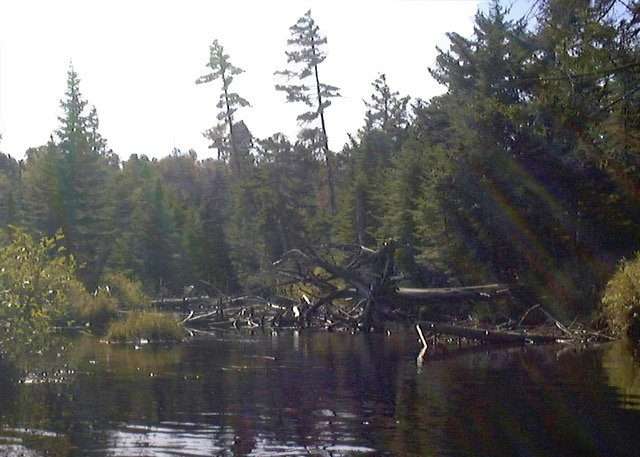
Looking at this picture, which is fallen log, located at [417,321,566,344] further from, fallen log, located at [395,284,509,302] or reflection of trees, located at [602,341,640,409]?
fallen log, located at [395,284,509,302]

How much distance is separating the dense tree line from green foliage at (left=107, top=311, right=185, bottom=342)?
749 cm

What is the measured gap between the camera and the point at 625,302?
26.3m

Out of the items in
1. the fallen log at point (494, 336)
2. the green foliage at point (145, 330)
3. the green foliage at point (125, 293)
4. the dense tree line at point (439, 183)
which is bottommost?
the fallen log at point (494, 336)

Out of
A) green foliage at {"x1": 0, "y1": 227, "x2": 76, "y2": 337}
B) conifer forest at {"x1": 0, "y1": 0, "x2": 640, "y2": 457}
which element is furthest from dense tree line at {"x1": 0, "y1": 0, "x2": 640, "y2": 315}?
green foliage at {"x1": 0, "y1": 227, "x2": 76, "y2": 337}

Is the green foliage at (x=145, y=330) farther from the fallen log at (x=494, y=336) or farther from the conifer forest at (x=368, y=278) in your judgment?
the fallen log at (x=494, y=336)

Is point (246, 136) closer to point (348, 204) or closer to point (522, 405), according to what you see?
point (348, 204)

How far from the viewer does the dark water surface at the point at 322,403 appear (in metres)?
12.5

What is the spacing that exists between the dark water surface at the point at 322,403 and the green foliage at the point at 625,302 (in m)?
1.44

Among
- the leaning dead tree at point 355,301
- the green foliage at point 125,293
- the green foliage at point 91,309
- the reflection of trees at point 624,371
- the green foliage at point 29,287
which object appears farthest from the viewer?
the green foliage at point 125,293

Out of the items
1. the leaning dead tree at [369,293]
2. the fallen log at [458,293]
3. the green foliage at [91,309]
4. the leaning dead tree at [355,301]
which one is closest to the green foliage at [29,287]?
the leaning dead tree at [355,301]

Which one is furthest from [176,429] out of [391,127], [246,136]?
[246,136]

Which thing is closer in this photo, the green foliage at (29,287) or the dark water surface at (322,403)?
the dark water surface at (322,403)

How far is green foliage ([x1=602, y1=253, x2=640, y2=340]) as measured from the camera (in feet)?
85.4

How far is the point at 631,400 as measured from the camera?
1598 cm
